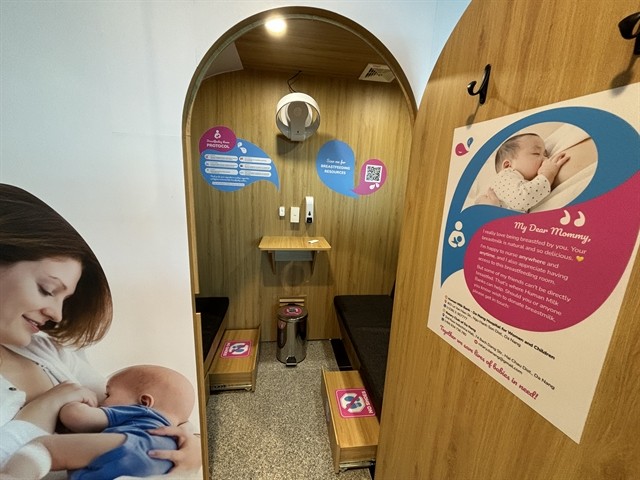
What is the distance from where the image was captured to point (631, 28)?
15.0 inches

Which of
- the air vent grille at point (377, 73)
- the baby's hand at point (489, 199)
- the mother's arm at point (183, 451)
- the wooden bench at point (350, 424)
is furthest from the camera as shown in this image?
the air vent grille at point (377, 73)

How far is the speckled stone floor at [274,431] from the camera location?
1499mm

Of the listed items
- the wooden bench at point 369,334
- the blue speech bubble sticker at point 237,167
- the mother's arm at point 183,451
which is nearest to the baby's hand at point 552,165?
the wooden bench at point 369,334

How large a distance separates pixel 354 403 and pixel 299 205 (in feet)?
5.55

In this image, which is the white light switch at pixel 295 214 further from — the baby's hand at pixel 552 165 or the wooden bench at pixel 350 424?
the baby's hand at pixel 552 165

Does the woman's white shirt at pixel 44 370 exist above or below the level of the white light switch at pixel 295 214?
below

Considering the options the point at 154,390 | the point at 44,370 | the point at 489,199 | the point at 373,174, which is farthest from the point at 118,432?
the point at 373,174

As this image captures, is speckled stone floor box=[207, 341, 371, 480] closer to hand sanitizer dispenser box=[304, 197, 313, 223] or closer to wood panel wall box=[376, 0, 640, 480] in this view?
wood panel wall box=[376, 0, 640, 480]

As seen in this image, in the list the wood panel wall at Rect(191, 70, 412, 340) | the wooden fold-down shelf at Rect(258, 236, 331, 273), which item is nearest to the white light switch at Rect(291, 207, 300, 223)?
the wood panel wall at Rect(191, 70, 412, 340)

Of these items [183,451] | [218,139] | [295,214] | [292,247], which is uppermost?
[218,139]

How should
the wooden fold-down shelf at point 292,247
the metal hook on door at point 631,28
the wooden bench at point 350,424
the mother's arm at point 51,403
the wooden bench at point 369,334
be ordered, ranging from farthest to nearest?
1. the wooden fold-down shelf at point 292,247
2. the wooden bench at point 369,334
3. the wooden bench at point 350,424
4. the mother's arm at point 51,403
5. the metal hook on door at point 631,28

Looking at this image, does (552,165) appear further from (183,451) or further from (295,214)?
(295,214)

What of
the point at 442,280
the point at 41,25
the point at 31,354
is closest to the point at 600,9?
the point at 442,280

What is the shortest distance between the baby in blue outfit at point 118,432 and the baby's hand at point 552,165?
1.39 metres
